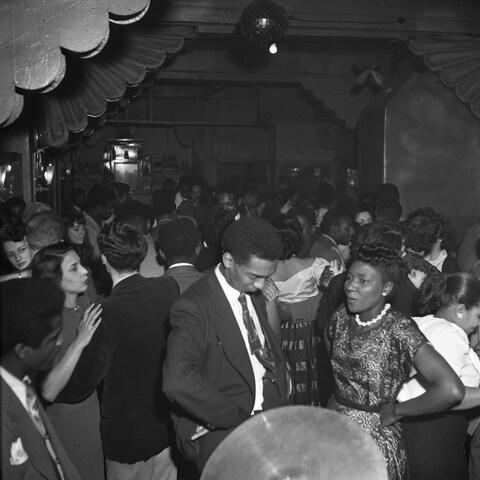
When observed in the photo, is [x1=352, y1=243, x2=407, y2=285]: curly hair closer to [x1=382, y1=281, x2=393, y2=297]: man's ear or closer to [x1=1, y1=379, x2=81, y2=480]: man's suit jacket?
[x1=382, y1=281, x2=393, y2=297]: man's ear

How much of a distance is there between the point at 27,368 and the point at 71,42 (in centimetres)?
242

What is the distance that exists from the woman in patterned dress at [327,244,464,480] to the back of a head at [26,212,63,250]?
2122 millimetres

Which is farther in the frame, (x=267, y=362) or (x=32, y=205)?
(x=32, y=205)

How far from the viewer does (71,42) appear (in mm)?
3797

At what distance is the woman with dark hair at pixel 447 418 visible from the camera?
3.22 metres

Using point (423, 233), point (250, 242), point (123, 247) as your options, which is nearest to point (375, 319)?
point (250, 242)

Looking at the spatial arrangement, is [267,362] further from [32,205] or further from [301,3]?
[301,3]

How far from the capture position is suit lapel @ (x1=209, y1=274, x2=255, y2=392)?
2.77m

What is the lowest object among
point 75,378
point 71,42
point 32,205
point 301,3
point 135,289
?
point 75,378

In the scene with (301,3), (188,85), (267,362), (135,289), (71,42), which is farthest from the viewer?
(188,85)

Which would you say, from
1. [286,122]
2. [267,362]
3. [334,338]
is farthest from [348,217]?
[286,122]

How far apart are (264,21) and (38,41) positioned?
122 inches

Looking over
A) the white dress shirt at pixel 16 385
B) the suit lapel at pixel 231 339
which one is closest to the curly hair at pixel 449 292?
the suit lapel at pixel 231 339

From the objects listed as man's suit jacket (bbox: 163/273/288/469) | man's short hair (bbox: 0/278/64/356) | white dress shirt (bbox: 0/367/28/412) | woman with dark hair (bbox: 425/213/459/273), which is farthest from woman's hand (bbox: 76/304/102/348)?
woman with dark hair (bbox: 425/213/459/273)
